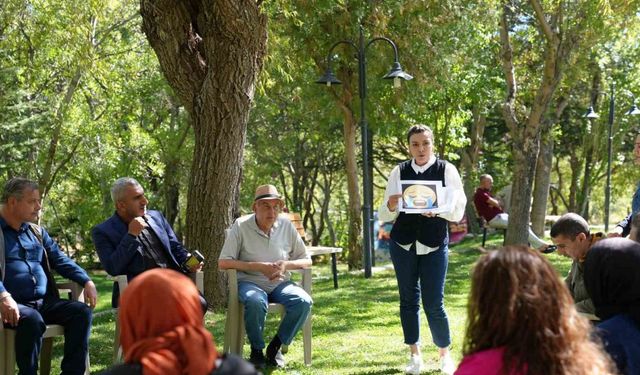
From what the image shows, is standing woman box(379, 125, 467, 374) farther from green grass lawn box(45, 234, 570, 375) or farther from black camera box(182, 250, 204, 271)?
black camera box(182, 250, 204, 271)

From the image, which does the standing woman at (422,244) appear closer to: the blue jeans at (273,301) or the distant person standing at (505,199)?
the blue jeans at (273,301)

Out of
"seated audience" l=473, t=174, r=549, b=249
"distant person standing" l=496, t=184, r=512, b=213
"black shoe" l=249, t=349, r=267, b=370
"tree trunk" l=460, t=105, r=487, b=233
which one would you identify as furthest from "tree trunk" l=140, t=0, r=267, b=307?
"tree trunk" l=460, t=105, r=487, b=233

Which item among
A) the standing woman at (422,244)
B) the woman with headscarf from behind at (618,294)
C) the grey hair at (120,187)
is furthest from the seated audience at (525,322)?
the grey hair at (120,187)

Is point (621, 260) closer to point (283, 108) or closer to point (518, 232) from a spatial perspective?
point (518, 232)

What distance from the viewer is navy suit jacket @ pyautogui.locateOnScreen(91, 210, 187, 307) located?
6.21 m

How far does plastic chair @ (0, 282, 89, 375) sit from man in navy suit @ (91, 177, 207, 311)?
13.0 inches

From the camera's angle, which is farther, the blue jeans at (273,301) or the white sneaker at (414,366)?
the blue jeans at (273,301)

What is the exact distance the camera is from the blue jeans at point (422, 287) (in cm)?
596

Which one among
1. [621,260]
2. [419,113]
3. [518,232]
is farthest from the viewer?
[419,113]

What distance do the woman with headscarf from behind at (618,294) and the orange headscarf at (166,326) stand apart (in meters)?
1.63

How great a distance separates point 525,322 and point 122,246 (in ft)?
13.8

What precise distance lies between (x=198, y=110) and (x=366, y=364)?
143 inches

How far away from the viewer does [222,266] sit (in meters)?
6.33

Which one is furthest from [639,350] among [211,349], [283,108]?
[283,108]
